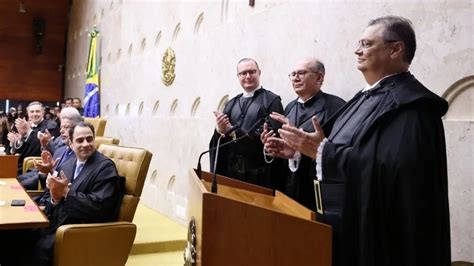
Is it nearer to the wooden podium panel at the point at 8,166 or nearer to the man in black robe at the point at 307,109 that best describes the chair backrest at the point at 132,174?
the man in black robe at the point at 307,109

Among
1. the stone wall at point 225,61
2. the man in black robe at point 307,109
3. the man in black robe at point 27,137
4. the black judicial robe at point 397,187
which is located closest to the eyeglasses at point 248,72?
the stone wall at point 225,61

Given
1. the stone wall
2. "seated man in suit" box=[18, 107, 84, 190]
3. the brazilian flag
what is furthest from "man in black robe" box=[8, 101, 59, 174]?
the brazilian flag

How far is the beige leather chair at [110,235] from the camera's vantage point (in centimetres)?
239

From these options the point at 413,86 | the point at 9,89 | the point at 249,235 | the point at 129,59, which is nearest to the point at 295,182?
the point at 413,86

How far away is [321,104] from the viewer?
254 centimetres

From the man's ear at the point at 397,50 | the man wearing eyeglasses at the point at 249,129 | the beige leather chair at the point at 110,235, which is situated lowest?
the beige leather chair at the point at 110,235

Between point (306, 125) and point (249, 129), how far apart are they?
1.62ft

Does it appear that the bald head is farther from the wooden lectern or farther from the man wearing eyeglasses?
the wooden lectern

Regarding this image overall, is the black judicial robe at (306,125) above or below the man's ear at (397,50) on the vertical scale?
below

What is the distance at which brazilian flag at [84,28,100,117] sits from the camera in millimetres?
8078

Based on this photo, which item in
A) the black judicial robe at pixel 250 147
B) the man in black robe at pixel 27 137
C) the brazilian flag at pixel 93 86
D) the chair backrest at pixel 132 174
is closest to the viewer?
the chair backrest at pixel 132 174

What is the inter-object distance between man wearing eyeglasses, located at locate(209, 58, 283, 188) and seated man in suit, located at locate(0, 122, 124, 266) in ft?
2.12

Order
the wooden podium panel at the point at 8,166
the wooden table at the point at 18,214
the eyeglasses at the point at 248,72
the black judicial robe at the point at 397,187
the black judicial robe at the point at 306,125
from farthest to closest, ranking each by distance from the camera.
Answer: the wooden podium panel at the point at 8,166 < the eyeglasses at the point at 248,72 < the black judicial robe at the point at 306,125 < the wooden table at the point at 18,214 < the black judicial robe at the point at 397,187

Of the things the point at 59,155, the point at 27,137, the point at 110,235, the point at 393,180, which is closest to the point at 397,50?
the point at 393,180
